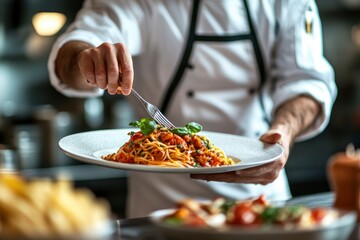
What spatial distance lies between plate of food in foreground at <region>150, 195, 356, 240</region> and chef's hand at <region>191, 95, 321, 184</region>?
1.69 feet

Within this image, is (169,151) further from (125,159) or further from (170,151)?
(125,159)

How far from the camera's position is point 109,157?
2061 millimetres

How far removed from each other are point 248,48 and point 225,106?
25cm

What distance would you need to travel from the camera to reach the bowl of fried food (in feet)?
3.87

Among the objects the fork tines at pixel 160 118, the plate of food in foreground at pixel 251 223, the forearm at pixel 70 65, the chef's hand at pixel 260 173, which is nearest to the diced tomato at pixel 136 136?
the fork tines at pixel 160 118

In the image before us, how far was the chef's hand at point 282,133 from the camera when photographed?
6.68 ft

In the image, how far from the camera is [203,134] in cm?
238

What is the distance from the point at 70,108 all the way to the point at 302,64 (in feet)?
9.33

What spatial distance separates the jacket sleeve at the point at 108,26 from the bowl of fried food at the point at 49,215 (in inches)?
53.3

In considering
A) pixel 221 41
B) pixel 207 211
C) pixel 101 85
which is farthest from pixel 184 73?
pixel 207 211

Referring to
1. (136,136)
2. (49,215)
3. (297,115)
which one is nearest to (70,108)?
(297,115)

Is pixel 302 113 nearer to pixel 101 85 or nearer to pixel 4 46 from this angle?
pixel 101 85

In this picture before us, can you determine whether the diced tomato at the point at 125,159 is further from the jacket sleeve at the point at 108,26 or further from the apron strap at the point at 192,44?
the apron strap at the point at 192,44

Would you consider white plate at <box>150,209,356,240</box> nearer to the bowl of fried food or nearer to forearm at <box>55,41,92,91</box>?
the bowl of fried food
